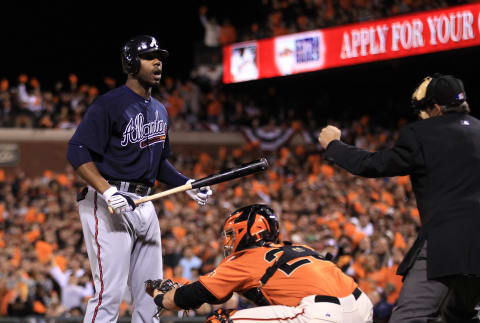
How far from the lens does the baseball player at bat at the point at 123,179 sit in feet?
14.0

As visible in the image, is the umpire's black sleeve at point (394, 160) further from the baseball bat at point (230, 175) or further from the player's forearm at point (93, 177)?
the player's forearm at point (93, 177)

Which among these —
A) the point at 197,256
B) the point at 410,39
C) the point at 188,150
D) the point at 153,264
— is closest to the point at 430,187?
the point at 153,264

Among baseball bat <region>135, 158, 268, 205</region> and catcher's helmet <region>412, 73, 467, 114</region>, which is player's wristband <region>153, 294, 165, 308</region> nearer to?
baseball bat <region>135, 158, 268, 205</region>

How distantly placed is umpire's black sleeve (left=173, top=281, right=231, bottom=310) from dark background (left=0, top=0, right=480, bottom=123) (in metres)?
15.0

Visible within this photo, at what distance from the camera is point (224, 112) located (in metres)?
20.1

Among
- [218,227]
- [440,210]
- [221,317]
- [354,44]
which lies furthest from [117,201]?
[354,44]

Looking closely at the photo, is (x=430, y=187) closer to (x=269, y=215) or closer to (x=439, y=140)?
(x=439, y=140)

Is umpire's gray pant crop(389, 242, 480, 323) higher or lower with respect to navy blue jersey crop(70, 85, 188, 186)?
lower

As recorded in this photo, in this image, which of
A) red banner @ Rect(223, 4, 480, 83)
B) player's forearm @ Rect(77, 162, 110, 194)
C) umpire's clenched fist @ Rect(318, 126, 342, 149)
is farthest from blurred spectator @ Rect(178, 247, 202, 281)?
red banner @ Rect(223, 4, 480, 83)

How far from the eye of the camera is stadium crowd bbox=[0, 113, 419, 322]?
967cm

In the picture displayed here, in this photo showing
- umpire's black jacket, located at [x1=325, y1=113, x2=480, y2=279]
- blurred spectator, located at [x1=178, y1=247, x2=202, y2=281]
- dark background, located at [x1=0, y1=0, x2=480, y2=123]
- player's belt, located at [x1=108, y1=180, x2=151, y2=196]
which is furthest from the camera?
dark background, located at [x1=0, y1=0, x2=480, y2=123]

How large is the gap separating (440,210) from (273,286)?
1.13 m

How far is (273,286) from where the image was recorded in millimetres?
4180

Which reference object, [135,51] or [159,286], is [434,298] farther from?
[135,51]
